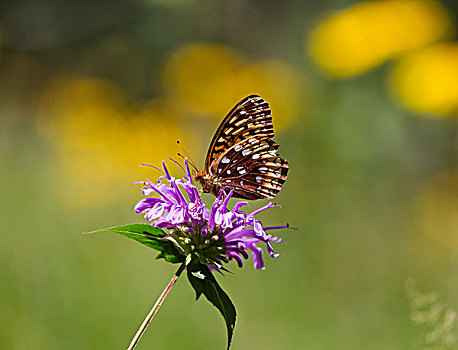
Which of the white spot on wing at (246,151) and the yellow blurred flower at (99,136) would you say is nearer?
the white spot on wing at (246,151)

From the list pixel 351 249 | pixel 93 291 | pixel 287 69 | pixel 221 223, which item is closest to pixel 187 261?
pixel 221 223

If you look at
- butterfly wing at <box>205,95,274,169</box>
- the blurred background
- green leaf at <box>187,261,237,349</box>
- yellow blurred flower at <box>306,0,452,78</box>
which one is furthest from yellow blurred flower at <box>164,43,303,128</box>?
green leaf at <box>187,261,237,349</box>

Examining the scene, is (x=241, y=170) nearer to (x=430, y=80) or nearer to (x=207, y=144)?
(x=207, y=144)

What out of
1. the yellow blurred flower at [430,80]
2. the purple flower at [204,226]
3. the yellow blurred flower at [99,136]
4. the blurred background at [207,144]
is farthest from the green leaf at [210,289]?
the yellow blurred flower at [430,80]

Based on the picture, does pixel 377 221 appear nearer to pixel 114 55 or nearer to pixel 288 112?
pixel 288 112

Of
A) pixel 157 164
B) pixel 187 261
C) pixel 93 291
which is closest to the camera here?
pixel 187 261

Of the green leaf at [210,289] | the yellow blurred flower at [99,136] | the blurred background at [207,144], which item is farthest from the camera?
the yellow blurred flower at [99,136]

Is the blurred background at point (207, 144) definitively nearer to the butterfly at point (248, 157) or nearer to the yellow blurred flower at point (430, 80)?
the yellow blurred flower at point (430, 80)

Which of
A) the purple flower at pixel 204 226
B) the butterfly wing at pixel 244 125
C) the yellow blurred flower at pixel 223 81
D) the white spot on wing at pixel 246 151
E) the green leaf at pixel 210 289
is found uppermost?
the yellow blurred flower at pixel 223 81
